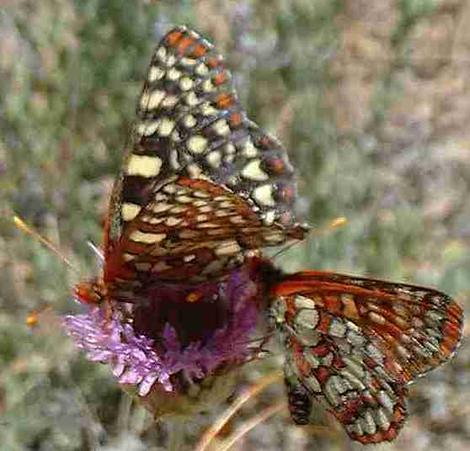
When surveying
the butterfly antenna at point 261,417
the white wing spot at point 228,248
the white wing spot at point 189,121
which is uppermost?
the white wing spot at point 189,121

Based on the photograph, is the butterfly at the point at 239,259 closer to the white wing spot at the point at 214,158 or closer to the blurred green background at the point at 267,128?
the white wing spot at the point at 214,158

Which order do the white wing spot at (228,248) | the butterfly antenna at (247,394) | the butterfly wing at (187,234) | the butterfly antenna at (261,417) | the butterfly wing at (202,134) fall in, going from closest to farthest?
the butterfly wing at (187,234), the white wing spot at (228,248), the butterfly wing at (202,134), the butterfly antenna at (247,394), the butterfly antenna at (261,417)

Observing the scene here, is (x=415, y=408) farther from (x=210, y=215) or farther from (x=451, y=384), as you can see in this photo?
(x=210, y=215)

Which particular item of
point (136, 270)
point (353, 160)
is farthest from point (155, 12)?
point (136, 270)

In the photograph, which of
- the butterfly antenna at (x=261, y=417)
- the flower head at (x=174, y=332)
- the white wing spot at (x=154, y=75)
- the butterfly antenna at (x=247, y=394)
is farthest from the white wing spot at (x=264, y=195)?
the butterfly antenna at (x=261, y=417)

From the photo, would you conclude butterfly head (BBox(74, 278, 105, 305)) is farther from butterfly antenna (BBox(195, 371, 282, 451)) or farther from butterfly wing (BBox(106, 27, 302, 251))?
butterfly antenna (BBox(195, 371, 282, 451))

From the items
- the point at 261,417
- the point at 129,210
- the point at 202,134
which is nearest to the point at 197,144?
the point at 202,134

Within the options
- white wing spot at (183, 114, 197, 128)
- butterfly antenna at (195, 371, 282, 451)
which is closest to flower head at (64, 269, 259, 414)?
white wing spot at (183, 114, 197, 128)
